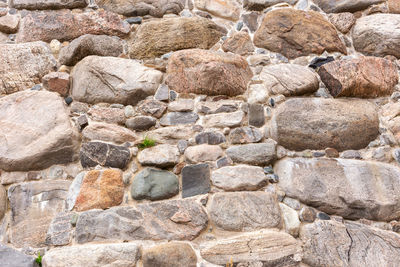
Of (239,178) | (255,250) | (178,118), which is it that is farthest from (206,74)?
(255,250)

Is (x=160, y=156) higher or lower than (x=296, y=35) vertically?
lower

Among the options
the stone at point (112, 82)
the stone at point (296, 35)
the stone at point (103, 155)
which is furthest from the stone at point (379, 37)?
the stone at point (103, 155)

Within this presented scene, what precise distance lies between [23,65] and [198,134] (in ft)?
3.93

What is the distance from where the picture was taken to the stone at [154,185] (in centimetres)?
164

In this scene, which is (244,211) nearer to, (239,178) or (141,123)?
(239,178)

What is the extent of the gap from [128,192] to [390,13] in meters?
2.15

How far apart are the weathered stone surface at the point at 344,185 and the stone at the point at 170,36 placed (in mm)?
980

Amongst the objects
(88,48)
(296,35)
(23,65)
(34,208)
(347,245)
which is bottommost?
(34,208)

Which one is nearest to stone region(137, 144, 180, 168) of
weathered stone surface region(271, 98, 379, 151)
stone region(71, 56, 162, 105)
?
stone region(71, 56, 162, 105)

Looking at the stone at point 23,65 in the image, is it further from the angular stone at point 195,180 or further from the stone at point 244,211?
the stone at point 244,211

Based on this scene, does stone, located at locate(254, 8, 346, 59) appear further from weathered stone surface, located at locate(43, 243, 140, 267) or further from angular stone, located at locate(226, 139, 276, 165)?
weathered stone surface, located at locate(43, 243, 140, 267)

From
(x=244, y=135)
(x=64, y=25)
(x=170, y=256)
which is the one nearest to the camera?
(x=170, y=256)

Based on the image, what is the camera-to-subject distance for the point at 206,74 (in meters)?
1.91

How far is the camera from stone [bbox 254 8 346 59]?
2113 mm
